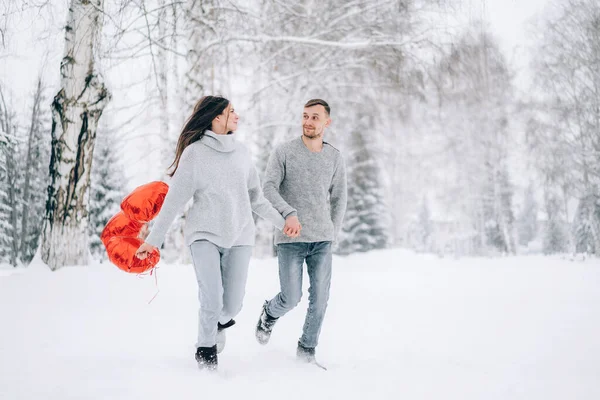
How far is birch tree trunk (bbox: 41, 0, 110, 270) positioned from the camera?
5461 mm

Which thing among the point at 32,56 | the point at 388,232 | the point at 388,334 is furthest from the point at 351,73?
the point at 388,232

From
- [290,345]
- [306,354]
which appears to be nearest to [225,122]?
[306,354]

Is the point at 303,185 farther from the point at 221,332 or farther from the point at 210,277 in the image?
the point at 221,332

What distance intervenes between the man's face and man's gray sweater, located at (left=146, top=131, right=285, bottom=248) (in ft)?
1.99

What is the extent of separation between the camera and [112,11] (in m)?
5.24

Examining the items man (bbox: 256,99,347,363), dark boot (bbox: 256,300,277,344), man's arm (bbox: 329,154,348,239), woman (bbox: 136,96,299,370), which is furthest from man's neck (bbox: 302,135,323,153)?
dark boot (bbox: 256,300,277,344)

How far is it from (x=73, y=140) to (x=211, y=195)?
349 cm

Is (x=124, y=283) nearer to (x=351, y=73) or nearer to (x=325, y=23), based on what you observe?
(x=325, y=23)

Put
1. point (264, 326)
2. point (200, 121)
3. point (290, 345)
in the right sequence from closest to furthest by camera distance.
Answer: point (200, 121) < point (264, 326) < point (290, 345)

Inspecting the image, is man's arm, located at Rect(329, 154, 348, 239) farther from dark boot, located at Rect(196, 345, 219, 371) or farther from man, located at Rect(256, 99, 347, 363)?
dark boot, located at Rect(196, 345, 219, 371)

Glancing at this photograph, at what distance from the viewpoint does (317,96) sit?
12234 mm

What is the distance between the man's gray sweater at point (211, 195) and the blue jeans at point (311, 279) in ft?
1.32

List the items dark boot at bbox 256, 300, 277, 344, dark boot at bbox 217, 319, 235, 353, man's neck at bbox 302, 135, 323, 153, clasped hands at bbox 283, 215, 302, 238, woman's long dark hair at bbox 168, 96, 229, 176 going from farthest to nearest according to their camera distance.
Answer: dark boot at bbox 256, 300, 277, 344 < man's neck at bbox 302, 135, 323, 153 < dark boot at bbox 217, 319, 235, 353 < clasped hands at bbox 283, 215, 302, 238 < woman's long dark hair at bbox 168, 96, 229, 176

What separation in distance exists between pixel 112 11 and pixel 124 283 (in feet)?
10.2
